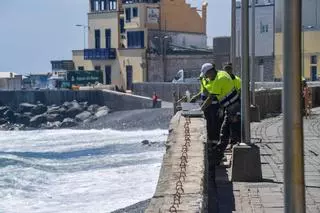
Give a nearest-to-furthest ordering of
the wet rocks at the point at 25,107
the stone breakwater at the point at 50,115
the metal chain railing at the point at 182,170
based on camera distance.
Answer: the metal chain railing at the point at 182,170, the stone breakwater at the point at 50,115, the wet rocks at the point at 25,107

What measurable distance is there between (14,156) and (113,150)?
464 cm

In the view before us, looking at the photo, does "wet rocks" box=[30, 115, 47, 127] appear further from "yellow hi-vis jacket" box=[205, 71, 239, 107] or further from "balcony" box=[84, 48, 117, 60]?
"yellow hi-vis jacket" box=[205, 71, 239, 107]

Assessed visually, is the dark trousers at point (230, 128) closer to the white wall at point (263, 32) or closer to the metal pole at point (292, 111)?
the metal pole at point (292, 111)

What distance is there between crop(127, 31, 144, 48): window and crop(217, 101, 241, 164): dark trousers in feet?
192

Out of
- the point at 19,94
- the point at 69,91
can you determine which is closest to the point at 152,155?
the point at 69,91

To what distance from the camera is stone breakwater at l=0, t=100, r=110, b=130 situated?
202 ft

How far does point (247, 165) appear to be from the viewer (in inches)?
408

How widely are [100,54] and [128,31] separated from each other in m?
3.84

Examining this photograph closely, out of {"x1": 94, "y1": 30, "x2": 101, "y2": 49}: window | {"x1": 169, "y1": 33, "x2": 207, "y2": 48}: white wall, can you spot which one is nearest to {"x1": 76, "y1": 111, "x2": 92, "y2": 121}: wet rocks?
{"x1": 169, "y1": 33, "x2": 207, "y2": 48}: white wall

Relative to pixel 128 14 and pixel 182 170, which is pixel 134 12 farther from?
pixel 182 170

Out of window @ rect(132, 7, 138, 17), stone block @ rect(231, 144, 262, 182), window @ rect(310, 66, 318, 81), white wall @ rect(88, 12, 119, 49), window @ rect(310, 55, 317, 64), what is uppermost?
window @ rect(132, 7, 138, 17)

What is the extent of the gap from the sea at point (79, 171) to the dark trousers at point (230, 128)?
7312 mm

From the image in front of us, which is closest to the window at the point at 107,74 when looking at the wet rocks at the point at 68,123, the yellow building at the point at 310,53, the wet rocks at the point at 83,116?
the wet rocks at the point at 83,116

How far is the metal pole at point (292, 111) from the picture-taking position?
167 inches
